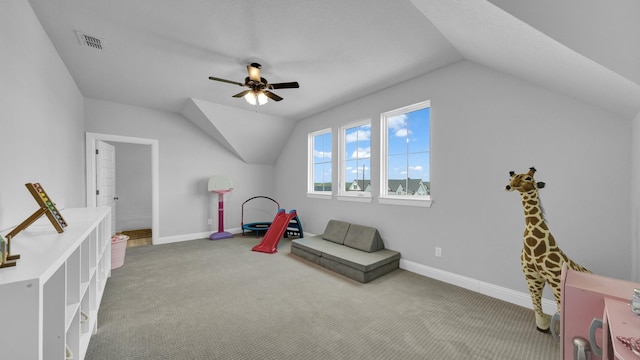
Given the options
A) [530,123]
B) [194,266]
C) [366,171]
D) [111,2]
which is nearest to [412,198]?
[366,171]

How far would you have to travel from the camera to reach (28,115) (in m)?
1.88

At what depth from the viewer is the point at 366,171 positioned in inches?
155

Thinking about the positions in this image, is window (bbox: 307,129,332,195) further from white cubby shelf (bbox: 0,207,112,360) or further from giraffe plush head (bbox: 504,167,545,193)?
white cubby shelf (bbox: 0,207,112,360)

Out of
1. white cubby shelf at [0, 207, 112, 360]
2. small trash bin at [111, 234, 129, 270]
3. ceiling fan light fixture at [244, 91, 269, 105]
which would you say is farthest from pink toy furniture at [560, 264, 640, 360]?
small trash bin at [111, 234, 129, 270]

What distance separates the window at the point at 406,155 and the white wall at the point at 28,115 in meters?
3.56

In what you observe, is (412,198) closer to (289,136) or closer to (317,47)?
(317,47)

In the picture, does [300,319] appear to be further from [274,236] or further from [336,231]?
[274,236]

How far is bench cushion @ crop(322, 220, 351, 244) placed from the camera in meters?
3.85

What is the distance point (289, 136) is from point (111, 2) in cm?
379

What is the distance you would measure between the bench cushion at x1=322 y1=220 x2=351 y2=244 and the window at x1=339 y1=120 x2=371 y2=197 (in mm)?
546

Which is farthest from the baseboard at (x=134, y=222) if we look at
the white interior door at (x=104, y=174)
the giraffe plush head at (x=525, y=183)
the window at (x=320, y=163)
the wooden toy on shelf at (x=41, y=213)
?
the giraffe plush head at (x=525, y=183)

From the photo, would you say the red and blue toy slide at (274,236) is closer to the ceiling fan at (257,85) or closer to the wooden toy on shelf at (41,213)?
the ceiling fan at (257,85)

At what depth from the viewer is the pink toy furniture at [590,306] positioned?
1.12m

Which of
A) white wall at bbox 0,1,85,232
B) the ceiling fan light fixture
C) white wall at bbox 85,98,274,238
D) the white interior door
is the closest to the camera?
white wall at bbox 0,1,85,232
